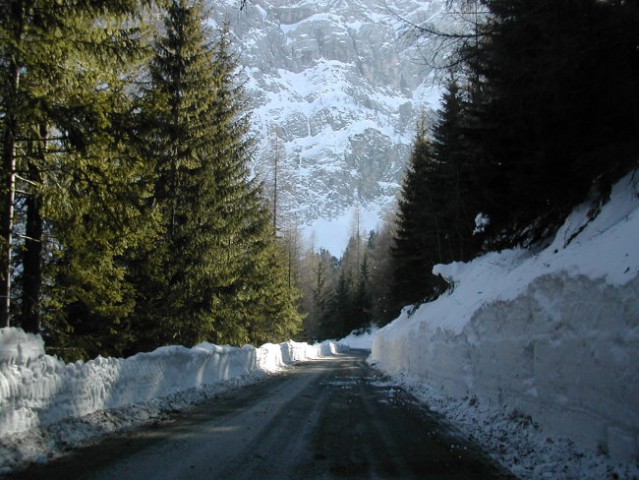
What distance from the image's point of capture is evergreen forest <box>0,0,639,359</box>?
26.1ft

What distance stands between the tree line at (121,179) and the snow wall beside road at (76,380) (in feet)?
6.87

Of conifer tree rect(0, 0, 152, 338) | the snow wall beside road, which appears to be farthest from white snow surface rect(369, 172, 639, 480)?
conifer tree rect(0, 0, 152, 338)

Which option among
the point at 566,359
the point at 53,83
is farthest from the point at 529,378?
the point at 53,83

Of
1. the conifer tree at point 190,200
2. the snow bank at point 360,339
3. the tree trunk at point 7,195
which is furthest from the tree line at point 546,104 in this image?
the snow bank at point 360,339

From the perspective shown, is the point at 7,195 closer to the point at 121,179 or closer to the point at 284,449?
the point at 121,179

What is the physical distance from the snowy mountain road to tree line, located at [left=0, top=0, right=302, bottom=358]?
3.80 metres

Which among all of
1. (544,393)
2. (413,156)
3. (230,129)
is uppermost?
(413,156)

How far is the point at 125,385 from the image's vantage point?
924 cm

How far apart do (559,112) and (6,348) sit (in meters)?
9.20

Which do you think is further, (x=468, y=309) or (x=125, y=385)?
(x=468, y=309)

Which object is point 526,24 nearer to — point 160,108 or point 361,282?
point 160,108

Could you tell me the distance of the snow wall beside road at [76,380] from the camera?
6172mm

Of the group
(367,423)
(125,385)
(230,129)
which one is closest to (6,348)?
(125,385)

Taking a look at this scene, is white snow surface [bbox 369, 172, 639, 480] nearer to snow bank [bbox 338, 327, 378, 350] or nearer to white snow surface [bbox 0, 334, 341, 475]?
white snow surface [bbox 0, 334, 341, 475]
